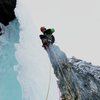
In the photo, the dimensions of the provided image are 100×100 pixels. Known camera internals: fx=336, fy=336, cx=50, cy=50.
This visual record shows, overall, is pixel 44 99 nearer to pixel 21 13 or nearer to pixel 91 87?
pixel 21 13

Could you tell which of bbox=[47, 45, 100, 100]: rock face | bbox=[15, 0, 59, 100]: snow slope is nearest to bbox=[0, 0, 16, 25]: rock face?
bbox=[15, 0, 59, 100]: snow slope

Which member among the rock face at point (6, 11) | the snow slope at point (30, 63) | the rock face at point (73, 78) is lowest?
the rock face at point (73, 78)

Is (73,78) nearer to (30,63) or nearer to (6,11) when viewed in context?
(30,63)

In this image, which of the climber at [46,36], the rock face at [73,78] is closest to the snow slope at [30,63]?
the climber at [46,36]

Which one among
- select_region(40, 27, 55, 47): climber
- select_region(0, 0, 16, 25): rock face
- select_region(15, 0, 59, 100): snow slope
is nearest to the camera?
select_region(15, 0, 59, 100): snow slope

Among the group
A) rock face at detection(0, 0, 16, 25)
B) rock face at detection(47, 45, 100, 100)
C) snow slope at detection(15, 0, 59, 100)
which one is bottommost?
rock face at detection(47, 45, 100, 100)

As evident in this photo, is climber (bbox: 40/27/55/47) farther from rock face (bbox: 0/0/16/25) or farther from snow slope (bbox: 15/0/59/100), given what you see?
rock face (bbox: 0/0/16/25)

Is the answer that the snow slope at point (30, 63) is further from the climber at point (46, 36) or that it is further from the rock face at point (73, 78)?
the rock face at point (73, 78)
